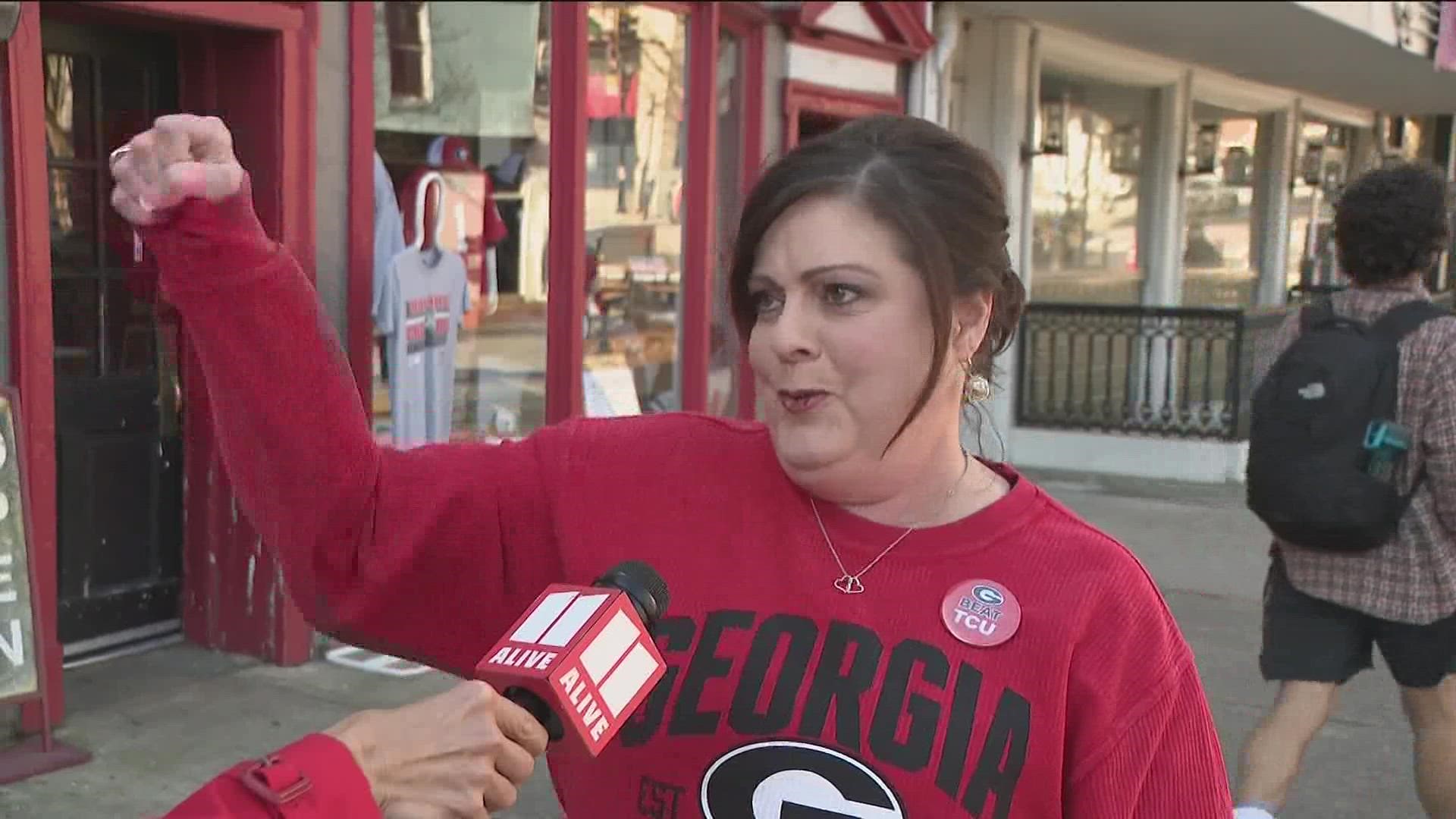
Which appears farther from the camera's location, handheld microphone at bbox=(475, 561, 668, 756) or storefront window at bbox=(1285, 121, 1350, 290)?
storefront window at bbox=(1285, 121, 1350, 290)

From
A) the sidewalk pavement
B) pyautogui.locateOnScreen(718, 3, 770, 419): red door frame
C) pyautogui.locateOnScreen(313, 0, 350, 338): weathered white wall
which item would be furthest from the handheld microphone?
pyautogui.locateOnScreen(718, 3, 770, 419): red door frame

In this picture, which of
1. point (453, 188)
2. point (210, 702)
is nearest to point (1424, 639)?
point (210, 702)

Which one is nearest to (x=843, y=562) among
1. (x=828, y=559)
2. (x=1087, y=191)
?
(x=828, y=559)

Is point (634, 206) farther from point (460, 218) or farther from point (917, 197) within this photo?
point (917, 197)

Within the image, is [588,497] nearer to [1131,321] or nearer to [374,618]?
[374,618]

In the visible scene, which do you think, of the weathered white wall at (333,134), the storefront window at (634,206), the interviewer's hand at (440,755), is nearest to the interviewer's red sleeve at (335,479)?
the interviewer's hand at (440,755)

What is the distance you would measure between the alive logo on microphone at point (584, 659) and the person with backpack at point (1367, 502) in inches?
103

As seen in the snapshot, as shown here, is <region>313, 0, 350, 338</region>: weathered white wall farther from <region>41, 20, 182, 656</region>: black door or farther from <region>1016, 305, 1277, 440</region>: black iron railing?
<region>1016, 305, 1277, 440</region>: black iron railing

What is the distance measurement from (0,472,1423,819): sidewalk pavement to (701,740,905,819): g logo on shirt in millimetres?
2781

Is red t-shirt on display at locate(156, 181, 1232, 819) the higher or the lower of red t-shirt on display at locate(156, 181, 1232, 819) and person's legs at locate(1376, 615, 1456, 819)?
the higher

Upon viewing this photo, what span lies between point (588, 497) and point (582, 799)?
0.36 meters

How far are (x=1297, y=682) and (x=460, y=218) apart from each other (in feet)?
13.1

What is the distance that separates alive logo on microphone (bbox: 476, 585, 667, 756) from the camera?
124cm

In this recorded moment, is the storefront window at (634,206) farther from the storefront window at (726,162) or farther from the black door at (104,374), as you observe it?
the black door at (104,374)
